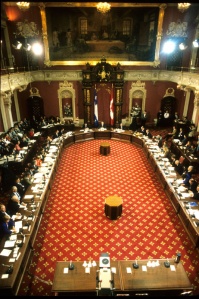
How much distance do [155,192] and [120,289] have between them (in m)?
5.28

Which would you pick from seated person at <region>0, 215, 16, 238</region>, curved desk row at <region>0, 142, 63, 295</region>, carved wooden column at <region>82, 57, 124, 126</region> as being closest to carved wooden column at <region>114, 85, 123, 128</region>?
carved wooden column at <region>82, 57, 124, 126</region>

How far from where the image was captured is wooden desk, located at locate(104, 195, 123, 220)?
26.5ft

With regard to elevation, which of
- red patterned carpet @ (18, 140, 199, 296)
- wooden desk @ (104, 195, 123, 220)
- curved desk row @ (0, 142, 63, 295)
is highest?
curved desk row @ (0, 142, 63, 295)

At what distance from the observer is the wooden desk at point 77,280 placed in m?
5.04

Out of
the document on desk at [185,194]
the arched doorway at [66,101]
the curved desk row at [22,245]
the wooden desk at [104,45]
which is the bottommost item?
the curved desk row at [22,245]

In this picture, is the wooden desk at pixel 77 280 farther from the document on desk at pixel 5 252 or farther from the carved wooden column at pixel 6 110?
the carved wooden column at pixel 6 110

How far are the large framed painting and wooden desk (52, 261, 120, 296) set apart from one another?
43.7ft

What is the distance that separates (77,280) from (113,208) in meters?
3.12

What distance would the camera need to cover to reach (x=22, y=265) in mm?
5902

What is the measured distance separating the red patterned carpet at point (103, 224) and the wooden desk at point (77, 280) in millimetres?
787

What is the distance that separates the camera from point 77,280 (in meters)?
5.27

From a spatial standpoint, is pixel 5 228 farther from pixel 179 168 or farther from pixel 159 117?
pixel 159 117

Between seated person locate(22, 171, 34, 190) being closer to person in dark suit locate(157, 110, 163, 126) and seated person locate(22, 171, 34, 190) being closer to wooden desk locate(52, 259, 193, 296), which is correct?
wooden desk locate(52, 259, 193, 296)

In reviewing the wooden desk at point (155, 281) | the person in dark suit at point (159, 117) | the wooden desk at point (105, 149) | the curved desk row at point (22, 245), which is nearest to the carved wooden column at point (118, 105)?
the person in dark suit at point (159, 117)
